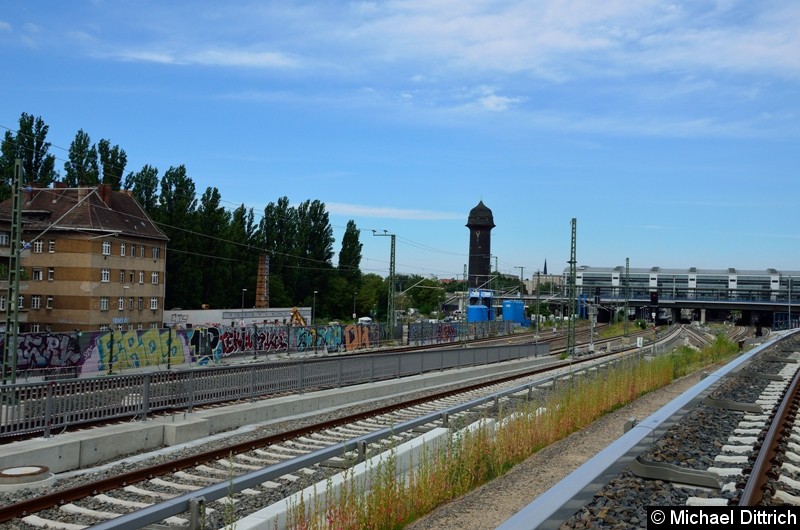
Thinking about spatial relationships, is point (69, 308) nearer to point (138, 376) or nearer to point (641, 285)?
point (138, 376)

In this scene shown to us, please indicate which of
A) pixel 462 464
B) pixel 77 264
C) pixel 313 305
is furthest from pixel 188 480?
pixel 313 305

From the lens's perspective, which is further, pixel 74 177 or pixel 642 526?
pixel 74 177

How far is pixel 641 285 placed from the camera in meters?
126

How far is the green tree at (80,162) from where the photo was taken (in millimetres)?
72500

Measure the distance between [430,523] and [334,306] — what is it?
82285 mm

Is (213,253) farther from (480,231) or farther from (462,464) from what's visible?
(480,231)

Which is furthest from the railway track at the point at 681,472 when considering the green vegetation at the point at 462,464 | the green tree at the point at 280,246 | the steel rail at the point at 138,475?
the green tree at the point at 280,246

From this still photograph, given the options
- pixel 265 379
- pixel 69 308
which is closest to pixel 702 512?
pixel 265 379

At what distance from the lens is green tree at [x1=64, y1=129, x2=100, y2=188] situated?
7250 cm

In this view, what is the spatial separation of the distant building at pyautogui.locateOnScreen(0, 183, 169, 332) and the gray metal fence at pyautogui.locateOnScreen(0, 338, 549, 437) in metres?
41.8

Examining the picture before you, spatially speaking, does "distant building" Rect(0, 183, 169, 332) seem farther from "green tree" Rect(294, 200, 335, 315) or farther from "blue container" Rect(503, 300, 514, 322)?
"blue container" Rect(503, 300, 514, 322)

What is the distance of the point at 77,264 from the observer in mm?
59469

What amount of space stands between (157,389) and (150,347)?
61.8 feet

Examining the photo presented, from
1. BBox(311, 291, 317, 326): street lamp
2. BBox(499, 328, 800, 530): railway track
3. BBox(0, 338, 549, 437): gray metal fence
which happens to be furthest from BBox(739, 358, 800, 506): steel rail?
BBox(311, 291, 317, 326): street lamp
